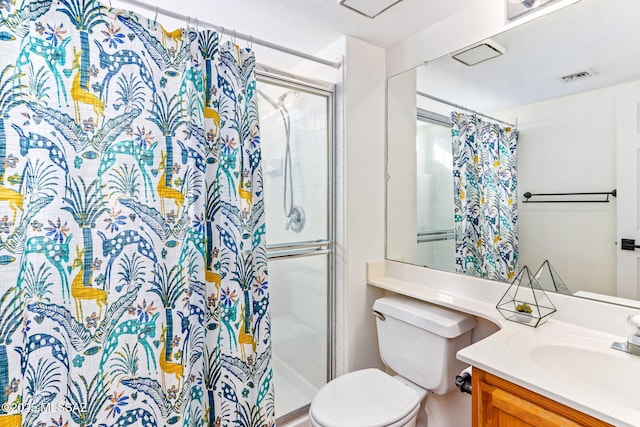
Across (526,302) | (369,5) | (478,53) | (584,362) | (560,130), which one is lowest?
(584,362)

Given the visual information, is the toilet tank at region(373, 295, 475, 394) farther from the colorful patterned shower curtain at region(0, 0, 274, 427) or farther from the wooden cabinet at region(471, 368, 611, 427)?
the colorful patterned shower curtain at region(0, 0, 274, 427)

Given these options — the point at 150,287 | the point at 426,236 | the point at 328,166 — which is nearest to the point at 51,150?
the point at 150,287

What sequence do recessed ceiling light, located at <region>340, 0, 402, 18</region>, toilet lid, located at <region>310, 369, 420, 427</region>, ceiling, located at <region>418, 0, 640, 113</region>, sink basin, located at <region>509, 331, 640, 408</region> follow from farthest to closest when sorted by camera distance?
recessed ceiling light, located at <region>340, 0, 402, 18</region>, toilet lid, located at <region>310, 369, 420, 427</region>, ceiling, located at <region>418, 0, 640, 113</region>, sink basin, located at <region>509, 331, 640, 408</region>

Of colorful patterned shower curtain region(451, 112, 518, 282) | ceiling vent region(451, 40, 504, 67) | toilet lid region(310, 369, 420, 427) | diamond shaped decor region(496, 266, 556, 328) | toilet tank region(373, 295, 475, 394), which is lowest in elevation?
toilet lid region(310, 369, 420, 427)

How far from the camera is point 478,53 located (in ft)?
4.95

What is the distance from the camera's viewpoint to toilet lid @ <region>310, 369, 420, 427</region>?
128cm

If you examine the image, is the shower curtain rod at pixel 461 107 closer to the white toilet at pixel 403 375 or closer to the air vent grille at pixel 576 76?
the air vent grille at pixel 576 76

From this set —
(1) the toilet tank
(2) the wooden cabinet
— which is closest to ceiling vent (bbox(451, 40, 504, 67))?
(1) the toilet tank

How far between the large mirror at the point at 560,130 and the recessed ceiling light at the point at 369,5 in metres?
0.41

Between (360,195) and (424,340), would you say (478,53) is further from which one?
(424,340)

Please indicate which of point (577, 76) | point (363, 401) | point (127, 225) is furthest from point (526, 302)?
point (127, 225)

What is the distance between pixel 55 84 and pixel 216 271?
81 cm

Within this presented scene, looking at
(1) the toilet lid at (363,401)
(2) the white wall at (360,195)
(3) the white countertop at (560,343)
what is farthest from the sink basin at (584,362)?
(2) the white wall at (360,195)

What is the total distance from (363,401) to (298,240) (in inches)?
32.0
